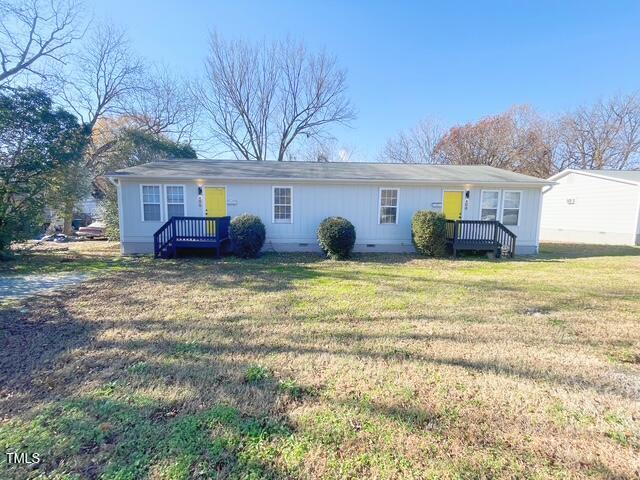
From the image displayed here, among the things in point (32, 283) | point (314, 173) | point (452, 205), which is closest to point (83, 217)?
point (32, 283)

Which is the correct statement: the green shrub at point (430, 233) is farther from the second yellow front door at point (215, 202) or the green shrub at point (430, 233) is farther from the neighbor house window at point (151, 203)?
the neighbor house window at point (151, 203)

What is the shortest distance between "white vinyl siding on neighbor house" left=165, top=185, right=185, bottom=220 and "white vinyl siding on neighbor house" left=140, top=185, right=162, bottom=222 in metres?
0.30

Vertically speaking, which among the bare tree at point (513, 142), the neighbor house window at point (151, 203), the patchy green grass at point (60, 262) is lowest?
the patchy green grass at point (60, 262)

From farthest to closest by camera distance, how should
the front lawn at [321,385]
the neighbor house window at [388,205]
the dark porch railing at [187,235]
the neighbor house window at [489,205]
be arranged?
1. the neighbor house window at [489,205]
2. the neighbor house window at [388,205]
3. the dark porch railing at [187,235]
4. the front lawn at [321,385]

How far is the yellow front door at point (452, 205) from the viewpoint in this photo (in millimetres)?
10375

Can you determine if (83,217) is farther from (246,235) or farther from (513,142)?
(513,142)

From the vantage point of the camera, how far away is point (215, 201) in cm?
998

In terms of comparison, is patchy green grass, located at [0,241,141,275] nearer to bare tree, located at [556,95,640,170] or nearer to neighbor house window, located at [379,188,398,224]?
neighbor house window, located at [379,188,398,224]

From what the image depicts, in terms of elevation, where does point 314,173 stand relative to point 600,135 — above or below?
below

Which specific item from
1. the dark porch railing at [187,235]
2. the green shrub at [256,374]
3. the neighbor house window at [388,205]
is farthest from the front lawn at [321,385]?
the neighbor house window at [388,205]

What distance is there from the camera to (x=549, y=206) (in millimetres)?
16734

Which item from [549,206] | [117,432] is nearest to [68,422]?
[117,432]

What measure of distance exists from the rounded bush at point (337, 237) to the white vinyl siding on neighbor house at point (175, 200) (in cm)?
503

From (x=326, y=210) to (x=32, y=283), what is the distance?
25.8ft
